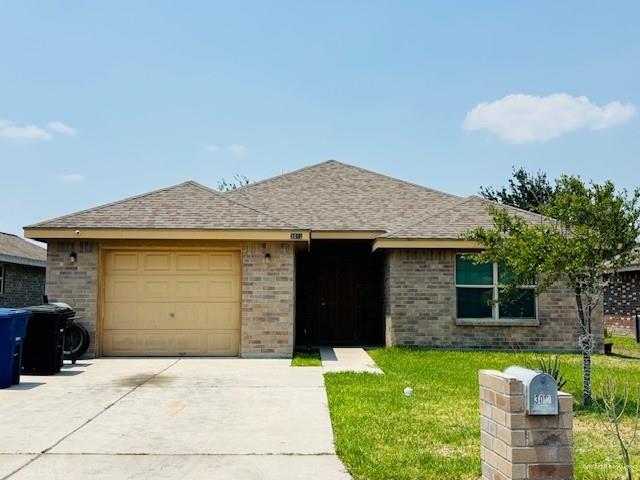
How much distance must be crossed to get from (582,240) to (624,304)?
17127mm

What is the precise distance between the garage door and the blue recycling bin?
11.7 feet

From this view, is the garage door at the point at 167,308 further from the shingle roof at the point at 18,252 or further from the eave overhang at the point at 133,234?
the shingle roof at the point at 18,252

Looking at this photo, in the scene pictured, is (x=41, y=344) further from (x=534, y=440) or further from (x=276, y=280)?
(x=534, y=440)

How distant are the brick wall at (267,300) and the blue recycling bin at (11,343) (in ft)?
15.7

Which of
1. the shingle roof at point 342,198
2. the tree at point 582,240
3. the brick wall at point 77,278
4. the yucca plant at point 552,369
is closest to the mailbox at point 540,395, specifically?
the yucca plant at point 552,369

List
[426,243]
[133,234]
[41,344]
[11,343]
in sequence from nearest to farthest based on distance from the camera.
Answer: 1. [11,343]
2. [41,344]
3. [133,234]
4. [426,243]

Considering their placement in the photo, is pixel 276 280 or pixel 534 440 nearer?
pixel 534 440

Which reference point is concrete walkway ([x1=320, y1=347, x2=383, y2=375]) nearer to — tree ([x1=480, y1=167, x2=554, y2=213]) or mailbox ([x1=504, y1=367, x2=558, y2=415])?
mailbox ([x1=504, y1=367, x2=558, y2=415])

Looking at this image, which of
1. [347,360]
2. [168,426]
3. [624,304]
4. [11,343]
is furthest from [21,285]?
[624,304]

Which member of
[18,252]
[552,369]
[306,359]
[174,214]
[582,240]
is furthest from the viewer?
[18,252]

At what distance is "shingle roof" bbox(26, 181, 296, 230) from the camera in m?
13.4

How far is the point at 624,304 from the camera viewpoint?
900 inches

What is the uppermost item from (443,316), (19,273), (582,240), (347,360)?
(582,240)

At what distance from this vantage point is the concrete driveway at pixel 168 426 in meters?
5.30
